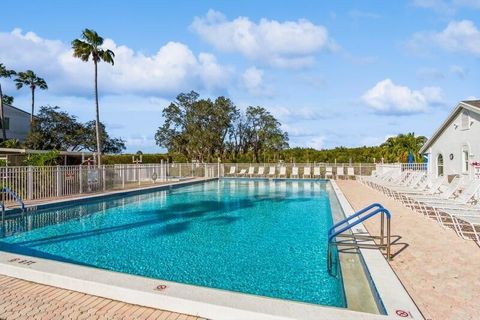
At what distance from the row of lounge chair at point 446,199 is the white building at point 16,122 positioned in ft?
118

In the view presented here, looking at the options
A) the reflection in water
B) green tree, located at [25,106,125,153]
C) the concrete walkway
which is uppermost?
green tree, located at [25,106,125,153]

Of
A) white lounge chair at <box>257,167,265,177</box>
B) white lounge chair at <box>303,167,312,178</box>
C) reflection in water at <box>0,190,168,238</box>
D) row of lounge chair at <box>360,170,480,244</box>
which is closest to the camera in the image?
row of lounge chair at <box>360,170,480,244</box>

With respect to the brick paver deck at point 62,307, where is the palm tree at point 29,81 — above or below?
above

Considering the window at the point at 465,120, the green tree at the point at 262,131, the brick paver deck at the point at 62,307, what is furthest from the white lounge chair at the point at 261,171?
the brick paver deck at the point at 62,307

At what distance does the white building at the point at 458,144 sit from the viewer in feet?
50.3

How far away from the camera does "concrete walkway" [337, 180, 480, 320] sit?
3660mm

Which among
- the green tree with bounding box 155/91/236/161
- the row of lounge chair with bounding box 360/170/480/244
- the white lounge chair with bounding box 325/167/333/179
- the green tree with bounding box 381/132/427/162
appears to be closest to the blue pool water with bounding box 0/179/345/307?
the row of lounge chair with bounding box 360/170/480/244

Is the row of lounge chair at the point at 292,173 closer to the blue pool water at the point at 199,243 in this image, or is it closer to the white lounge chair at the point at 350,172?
the white lounge chair at the point at 350,172

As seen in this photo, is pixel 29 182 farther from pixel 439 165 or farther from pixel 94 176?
pixel 439 165

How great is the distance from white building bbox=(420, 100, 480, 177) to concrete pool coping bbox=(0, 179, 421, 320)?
12.5 m

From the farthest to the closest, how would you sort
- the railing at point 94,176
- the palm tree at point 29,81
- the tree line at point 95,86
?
the palm tree at point 29,81 < the tree line at point 95,86 < the railing at point 94,176

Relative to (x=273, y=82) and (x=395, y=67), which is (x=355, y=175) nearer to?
(x=273, y=82)

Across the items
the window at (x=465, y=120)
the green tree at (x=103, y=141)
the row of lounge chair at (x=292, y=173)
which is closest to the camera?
the window at (x=465, y=120)

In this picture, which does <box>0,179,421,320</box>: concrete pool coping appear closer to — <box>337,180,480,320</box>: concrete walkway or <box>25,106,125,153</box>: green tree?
<box>337,180,480,320</box>: concrete walkway
